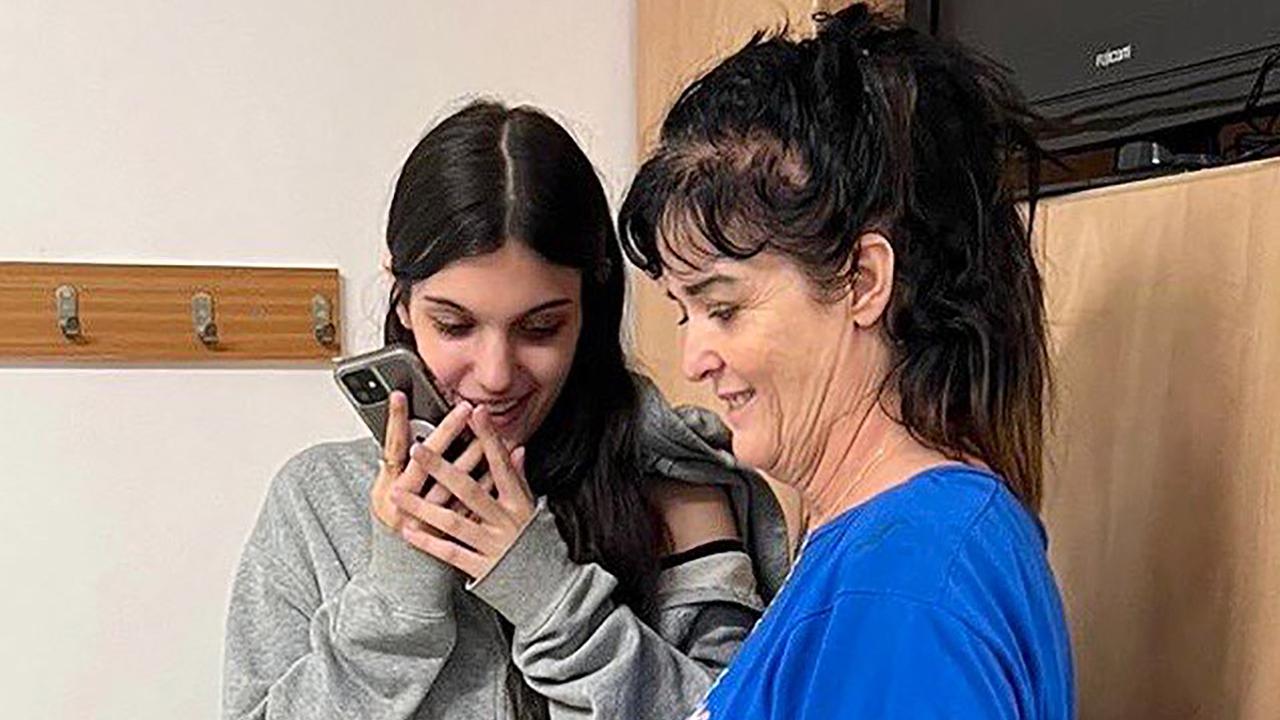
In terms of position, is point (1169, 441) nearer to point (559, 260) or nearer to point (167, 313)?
point (559, 260)

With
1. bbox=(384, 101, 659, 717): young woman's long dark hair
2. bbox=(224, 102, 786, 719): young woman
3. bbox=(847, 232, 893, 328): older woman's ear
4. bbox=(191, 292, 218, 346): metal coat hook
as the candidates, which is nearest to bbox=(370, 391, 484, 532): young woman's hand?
bbox=(224, 102, 786, 719): young woman

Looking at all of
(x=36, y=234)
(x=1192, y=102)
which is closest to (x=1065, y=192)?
(x=1192, y=102)

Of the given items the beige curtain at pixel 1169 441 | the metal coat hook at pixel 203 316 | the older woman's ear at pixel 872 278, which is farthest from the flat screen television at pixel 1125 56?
the metal coat hook at pixel 203 316

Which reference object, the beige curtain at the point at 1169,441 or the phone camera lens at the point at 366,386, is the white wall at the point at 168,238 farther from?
the beige curtain at the point at 1169,441

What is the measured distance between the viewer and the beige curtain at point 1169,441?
0.88 m

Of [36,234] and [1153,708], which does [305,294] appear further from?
[1153,708]

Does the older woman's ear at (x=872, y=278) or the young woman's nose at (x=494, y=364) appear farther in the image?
the young woman's nose at (x=494, y=364)

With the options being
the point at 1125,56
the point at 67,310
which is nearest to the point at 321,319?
the point at 67,310

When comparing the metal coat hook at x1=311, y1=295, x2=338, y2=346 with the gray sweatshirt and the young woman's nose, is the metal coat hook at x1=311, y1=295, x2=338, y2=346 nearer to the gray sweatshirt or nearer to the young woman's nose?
the gray sweatshirt

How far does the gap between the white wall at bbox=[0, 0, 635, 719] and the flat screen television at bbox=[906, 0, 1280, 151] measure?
2.58 ft

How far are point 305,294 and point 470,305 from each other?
74cm

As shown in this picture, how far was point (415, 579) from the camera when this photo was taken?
1075 mm

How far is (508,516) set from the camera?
1089 mm

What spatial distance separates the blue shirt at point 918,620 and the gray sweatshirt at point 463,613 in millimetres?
327
